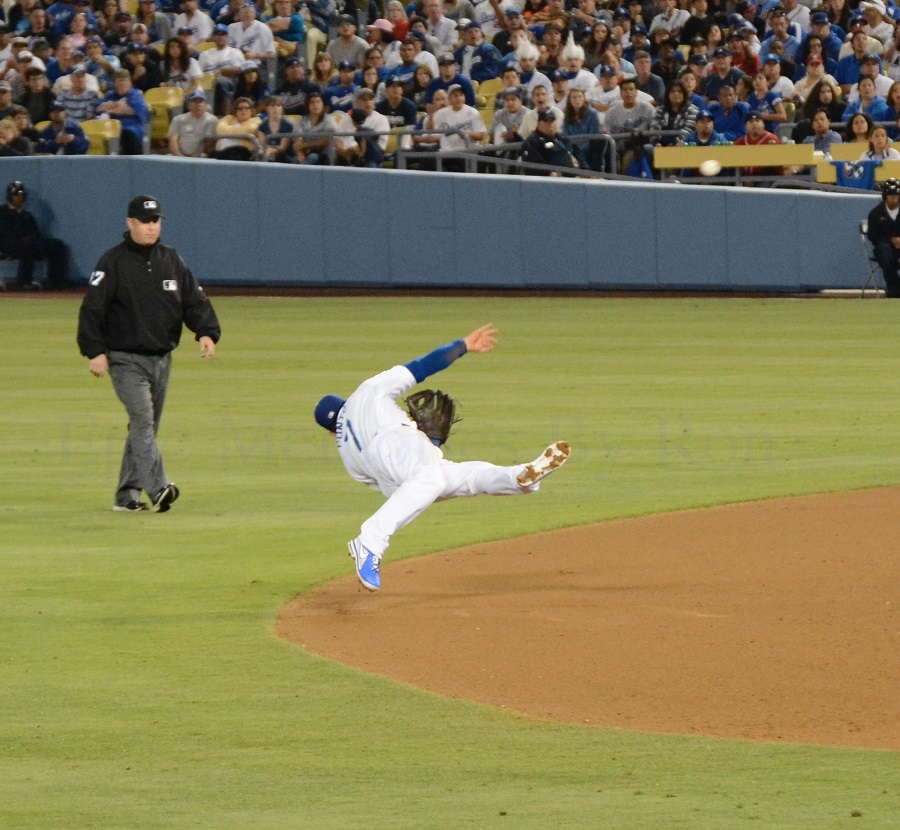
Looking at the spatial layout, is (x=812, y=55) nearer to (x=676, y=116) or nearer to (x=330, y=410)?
(x=676, y=116)

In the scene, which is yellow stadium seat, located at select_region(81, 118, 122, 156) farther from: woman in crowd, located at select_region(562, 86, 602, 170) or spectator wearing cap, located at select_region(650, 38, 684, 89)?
spectator wearing cap, located at select_region(650, 38, 684, 89)

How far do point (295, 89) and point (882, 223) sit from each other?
30.5 feet

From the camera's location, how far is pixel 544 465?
322 inches

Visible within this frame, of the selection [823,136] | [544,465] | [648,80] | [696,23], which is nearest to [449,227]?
[648,80]

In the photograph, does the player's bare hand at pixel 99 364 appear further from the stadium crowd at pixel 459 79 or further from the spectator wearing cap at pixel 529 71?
the spectator wearing cap at pixel 529 71

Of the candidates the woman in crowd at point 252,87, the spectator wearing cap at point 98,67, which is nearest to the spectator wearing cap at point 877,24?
the woman in crowd at point 252,87

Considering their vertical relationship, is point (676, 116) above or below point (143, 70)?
below

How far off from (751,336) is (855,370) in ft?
9.80

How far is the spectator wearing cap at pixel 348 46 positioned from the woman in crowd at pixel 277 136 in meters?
1.97

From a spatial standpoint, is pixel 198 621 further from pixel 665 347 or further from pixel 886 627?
pixel 665 347

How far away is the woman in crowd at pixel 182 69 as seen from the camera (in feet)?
91.7

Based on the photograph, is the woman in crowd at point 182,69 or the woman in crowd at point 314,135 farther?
the woman in crowd at point 182,69

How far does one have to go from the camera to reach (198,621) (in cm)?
800

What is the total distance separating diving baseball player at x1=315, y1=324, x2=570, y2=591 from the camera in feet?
26.3
